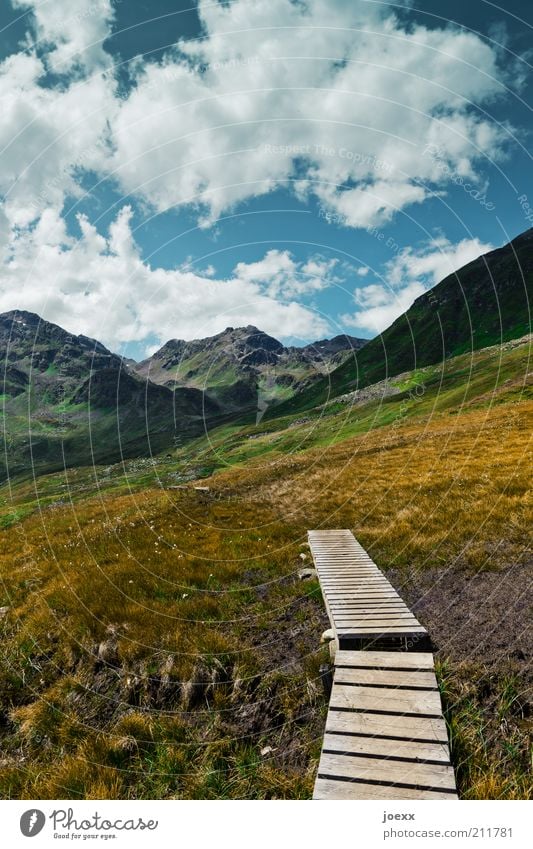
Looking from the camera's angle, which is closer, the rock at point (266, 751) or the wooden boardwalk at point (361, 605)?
the rock at point (266, 751)

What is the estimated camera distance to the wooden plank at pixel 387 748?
5.59 m

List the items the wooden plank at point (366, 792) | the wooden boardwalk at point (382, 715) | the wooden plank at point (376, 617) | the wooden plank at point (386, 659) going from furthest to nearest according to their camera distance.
Answer: 1. the wooden plank at point (376, 617)
2. the wooden plank at point (386, 659)
3. the wooden boardwalk at point (382, 715)
4. the wooden plank at point (366, 792)

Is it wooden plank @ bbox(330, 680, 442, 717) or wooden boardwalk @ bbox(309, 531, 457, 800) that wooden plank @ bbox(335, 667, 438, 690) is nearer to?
wooden boardwalk @ bbox(309, 531, 457, 800)

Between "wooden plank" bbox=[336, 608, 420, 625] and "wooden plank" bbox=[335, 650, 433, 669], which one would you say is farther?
"wooden plank" bbox=[336, 608, 420, 625]

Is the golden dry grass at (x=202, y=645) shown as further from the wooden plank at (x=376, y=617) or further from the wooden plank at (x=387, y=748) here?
the wooden plank at (x=376, y=617)

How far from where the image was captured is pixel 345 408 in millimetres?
121438

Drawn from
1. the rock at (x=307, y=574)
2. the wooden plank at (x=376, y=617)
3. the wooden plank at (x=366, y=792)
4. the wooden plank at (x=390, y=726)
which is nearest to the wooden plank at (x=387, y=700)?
the wooden plank at (x=390, y=726)

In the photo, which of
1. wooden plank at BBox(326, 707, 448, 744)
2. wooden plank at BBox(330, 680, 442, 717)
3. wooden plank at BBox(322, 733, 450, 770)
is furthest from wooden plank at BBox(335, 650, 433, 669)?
wooden plank at BBox(322, 733, 450, 770)

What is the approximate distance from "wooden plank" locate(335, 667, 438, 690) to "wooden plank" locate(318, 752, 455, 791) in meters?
1.51

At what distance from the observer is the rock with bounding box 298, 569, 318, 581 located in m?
13.2

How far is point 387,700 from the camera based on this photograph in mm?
6656

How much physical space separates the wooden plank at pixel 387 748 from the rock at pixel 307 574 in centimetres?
714
